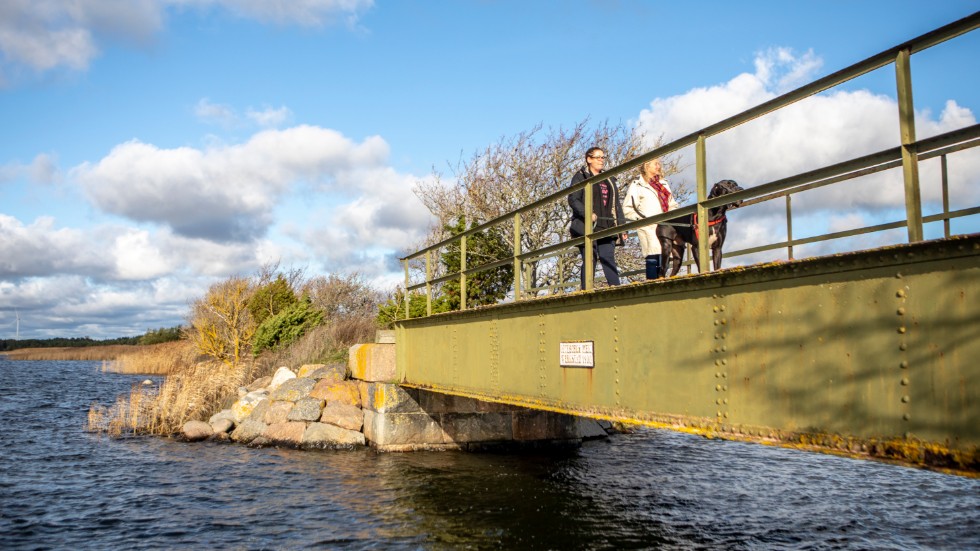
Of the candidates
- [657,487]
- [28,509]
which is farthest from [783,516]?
[28,509]

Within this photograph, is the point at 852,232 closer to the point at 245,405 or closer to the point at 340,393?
the point at 340,393

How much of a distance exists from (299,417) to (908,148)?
1532cm

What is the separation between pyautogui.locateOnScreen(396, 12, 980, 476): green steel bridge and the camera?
413cm

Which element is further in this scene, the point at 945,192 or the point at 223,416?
the point at 223,416

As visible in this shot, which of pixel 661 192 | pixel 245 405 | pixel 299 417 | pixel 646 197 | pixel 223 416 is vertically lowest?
pixel 223 416

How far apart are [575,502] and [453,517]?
214 centimetres

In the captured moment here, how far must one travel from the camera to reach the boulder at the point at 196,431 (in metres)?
18.0

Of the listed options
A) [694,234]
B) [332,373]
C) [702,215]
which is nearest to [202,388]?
[332,373]

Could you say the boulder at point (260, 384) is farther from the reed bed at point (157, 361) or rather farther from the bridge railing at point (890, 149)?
the reed bed at point (157, 361)

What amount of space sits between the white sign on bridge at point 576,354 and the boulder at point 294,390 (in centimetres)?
1114

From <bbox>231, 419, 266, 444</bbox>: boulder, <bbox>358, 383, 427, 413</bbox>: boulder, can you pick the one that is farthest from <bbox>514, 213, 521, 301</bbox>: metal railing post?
<bbox>231, 419, 266, 444</bbox>: boulder

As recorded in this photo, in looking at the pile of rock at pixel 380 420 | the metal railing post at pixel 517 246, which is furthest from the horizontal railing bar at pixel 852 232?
the pile of rock at pixel 380 420

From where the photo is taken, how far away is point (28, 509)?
37.9ft

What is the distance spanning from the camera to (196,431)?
18.1 metres
